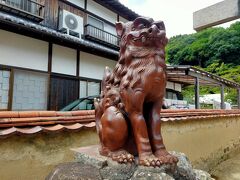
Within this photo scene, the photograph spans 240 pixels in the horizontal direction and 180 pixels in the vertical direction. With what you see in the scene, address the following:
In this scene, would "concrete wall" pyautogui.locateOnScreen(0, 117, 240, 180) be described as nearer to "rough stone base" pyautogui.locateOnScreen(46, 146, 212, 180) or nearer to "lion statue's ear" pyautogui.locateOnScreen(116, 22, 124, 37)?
"rough stone base" pyautogui.locateOnScreen(46, 146, 212, 180)

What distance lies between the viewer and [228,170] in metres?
5.33

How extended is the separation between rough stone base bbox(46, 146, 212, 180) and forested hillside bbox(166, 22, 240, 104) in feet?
58.0

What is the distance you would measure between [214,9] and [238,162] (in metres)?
5.69

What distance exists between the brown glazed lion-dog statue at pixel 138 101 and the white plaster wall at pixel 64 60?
20.0ft

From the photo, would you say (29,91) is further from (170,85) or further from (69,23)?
(170,85)

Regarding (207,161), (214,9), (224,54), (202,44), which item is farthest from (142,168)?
(202,44)

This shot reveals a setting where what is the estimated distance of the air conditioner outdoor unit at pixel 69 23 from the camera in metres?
8.26

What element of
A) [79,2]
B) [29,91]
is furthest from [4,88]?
[79,2]

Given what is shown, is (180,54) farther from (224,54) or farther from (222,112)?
(222,112)

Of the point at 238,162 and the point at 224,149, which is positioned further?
the point at 224,149

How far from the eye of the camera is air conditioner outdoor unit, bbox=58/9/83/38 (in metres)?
8.26

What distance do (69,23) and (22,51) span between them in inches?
104

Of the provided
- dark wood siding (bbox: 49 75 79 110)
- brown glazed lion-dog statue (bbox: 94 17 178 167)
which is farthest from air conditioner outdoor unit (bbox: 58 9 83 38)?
brown glazed lion-dog statue (bbox: 94 17 178 167)

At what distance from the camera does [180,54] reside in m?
24.7
